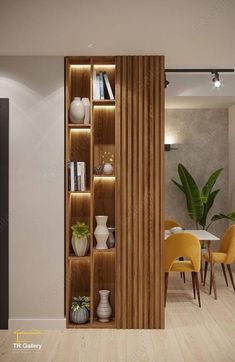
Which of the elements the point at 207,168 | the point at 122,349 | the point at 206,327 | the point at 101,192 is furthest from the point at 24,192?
the point at 207,168

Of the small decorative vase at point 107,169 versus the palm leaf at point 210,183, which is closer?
the small decorative vase at point 107,169

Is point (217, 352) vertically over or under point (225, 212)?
under

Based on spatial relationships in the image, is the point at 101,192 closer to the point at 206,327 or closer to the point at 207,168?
the point at 206,327

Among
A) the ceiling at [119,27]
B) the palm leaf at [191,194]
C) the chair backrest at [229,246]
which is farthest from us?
the palm leaf at [191,194]

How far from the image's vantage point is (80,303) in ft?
15.5

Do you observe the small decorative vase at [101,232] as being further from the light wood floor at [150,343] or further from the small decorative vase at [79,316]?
the light wood floor at [150,343]

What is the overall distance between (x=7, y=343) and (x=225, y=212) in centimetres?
438

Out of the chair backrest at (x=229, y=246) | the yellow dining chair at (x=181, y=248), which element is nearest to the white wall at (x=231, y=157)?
the chair backrest at (x=229, y=246)

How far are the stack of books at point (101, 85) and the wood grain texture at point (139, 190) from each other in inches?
4.0

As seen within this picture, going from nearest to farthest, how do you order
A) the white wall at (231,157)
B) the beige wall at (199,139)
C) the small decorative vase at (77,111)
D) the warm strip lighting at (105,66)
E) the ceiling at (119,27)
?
the ceiling at (119,27)
the small decorative vase at (77,111)
the warm strip lighting at (105,66)
the white wall at (231,157)
the beige wall at (199,139)

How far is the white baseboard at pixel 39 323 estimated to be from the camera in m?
4.65

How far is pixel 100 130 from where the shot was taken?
486 cm

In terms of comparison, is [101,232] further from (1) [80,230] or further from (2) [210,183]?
(2) [210,183]

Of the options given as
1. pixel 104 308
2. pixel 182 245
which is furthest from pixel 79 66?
pixel 104 308
